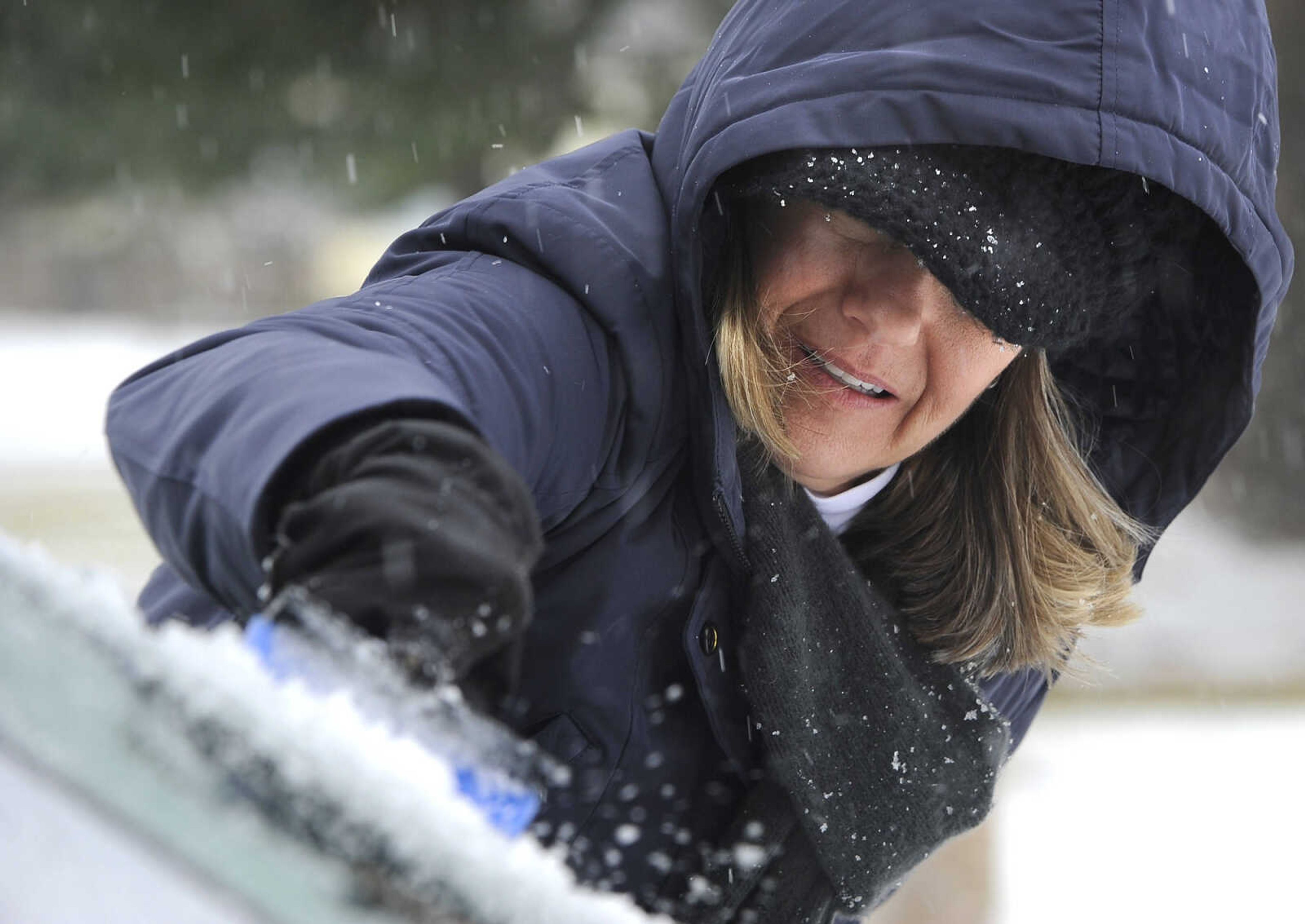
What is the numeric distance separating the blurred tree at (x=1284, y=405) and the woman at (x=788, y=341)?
5212 millimetres

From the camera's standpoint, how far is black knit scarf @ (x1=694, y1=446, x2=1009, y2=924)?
61.2 inches

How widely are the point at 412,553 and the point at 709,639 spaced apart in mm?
842

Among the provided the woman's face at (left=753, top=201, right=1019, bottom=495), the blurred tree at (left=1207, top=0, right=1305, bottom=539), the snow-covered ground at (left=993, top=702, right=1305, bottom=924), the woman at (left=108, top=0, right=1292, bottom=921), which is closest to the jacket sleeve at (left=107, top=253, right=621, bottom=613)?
the woman at (left=108, top=0, right=1292, bottom=921)

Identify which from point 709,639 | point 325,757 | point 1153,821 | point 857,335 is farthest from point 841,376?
point 1153,821

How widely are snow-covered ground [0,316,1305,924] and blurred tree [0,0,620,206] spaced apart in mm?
1171

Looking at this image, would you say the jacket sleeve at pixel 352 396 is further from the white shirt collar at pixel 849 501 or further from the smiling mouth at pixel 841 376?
the white shirt collar at pixel 849 501

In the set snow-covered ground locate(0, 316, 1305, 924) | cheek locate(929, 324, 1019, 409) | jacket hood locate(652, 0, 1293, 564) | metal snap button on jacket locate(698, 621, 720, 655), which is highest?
jacket hood locate(652, 0, 1293, 564)

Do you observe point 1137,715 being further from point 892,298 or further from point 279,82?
point 892,298

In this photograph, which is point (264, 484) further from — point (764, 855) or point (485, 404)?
point (764, 855)

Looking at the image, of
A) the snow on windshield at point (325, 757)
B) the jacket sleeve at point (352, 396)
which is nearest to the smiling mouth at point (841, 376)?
the jacket sleeve at point (352, 396)

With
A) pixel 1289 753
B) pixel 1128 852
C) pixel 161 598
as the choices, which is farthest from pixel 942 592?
pixel 1289 753

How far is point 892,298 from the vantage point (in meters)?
1.49

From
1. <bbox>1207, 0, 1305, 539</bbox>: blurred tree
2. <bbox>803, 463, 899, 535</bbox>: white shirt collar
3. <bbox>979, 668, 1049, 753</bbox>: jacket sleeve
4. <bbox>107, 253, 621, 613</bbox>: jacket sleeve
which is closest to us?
<bbox>107, 253, 621, 613</bbox>: jacket sleeve

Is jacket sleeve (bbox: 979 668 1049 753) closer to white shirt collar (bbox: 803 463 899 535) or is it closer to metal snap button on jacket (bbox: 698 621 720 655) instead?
white shirt collar (bbox: 803 463 899 535)
